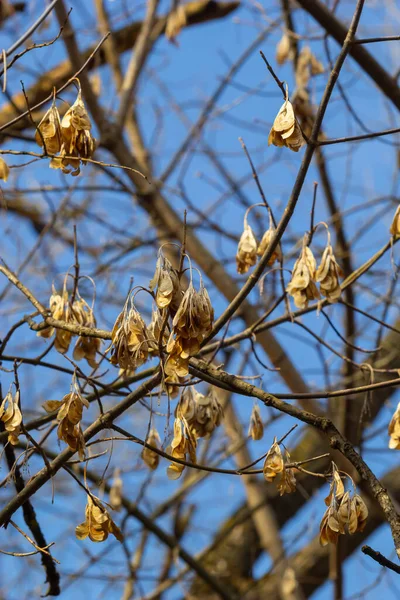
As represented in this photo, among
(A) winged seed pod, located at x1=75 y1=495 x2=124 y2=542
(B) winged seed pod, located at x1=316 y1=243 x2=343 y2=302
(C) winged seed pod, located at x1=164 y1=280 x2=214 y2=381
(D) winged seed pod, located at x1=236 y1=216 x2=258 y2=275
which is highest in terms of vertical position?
(D) winged seed pod, located at x1=236 y1=216 x2=258 y2=275

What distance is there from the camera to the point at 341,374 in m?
3.34

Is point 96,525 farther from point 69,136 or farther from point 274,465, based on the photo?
point 69,136

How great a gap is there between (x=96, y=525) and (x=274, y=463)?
12.3 inches

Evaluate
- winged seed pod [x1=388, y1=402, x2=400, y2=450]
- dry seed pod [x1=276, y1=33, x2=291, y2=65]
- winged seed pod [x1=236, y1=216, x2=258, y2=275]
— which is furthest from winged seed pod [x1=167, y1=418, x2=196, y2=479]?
dry seed pod [x1=276, y1=33, x2=291, y2=65]

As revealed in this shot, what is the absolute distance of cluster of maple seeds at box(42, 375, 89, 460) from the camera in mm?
1280

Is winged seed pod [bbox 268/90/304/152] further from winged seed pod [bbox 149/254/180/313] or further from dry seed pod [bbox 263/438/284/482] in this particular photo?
dry seed pod [bbox 263/438/284/482]

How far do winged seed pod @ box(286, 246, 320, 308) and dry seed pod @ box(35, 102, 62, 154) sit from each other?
0.53m

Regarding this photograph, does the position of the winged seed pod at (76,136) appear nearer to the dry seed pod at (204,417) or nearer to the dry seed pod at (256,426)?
the dry seed pod at (204,417)

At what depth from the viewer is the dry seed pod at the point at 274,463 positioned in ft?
4.12

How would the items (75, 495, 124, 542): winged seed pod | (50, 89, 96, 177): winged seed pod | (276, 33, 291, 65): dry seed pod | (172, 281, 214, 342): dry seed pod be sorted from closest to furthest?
(172, 281, 214, 342): dry seed pod
(75, 495, 124, 542): winged seed pod
(50, 89, 96, 177): winged seed pod
(276, 33, 291, 65): dry seed pod

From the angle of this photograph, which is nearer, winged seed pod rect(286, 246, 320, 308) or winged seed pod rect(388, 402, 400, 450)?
winged seed pod rect(388, 402, 400, 450)

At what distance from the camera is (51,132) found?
4.85 feet

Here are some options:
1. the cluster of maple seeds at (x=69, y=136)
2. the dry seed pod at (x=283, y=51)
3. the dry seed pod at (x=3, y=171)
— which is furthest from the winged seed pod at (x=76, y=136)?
the dry seed pod at (x=283, y=51)

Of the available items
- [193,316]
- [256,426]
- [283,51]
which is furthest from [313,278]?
[283,51]
